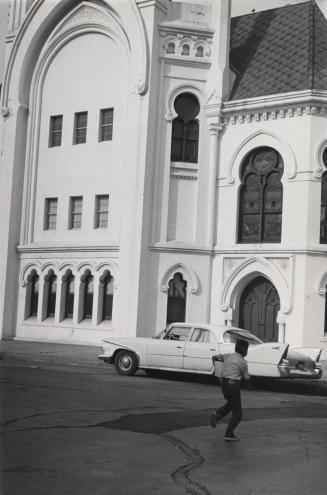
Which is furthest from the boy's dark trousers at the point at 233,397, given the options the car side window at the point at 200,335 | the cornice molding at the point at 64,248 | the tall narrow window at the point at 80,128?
the tall narrow window at the point at 80,128

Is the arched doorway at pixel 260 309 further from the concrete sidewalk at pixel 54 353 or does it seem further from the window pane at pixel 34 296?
the window pane at pixel 34 296

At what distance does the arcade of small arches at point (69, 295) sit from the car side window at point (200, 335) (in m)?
9.37

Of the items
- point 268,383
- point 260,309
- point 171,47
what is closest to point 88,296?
point 260,309

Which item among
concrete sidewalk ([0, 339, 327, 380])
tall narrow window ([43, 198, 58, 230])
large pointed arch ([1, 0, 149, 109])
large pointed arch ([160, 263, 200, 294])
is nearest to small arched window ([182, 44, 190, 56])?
large pointed arch ([1, 0, 149, 109])

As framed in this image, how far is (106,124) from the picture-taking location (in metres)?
28.0

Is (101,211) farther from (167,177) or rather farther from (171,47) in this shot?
(171,47)

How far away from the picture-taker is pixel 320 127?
24609 millimetres

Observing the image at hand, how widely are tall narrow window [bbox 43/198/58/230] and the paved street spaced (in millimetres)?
13333

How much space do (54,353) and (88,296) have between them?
5186 mm

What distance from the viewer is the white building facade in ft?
81.1

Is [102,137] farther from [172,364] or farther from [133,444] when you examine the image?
[133,444]

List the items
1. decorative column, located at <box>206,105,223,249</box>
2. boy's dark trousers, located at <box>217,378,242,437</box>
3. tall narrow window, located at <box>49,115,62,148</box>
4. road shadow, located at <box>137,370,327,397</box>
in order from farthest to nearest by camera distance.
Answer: tall narrow window, located at <box>49,115,62,148</box>
decorative column, located at <box>206,105,223,249</box>
road shadow, located at <box>137,370,327,397</box>
boy's dark trousers, located at <box>217,378,242,437</box>

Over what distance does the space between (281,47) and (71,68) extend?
837 cm

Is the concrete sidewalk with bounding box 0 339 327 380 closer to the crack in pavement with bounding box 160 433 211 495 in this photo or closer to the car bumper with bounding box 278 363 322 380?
the car bumper with bounding box 278 363 322 380
